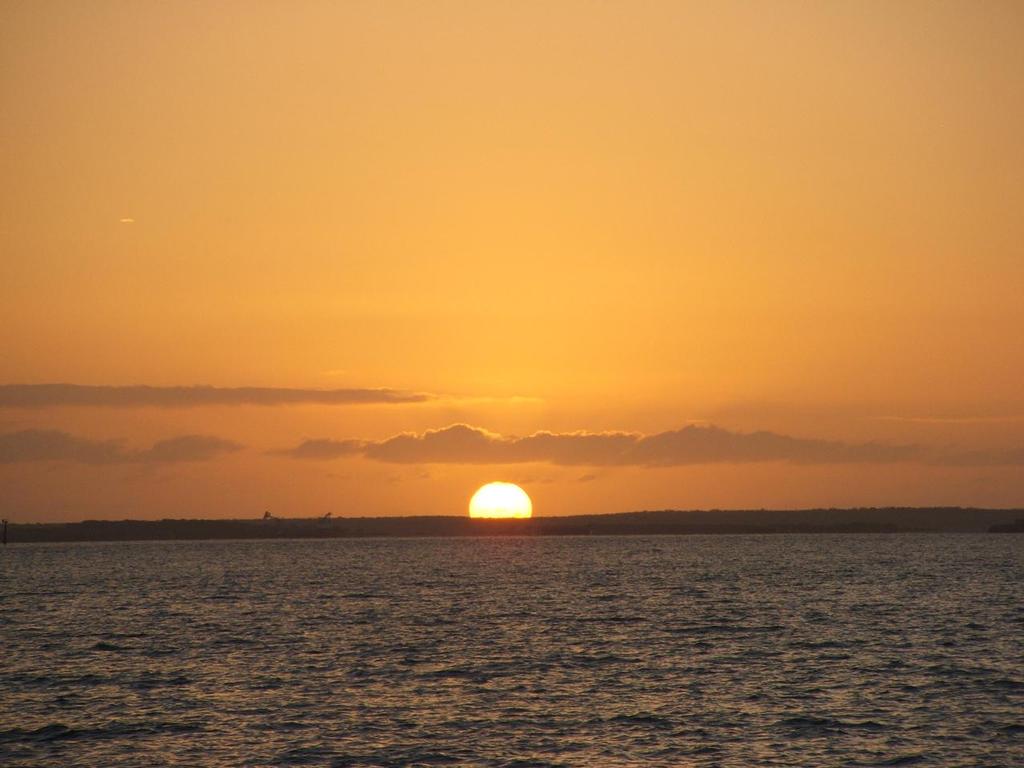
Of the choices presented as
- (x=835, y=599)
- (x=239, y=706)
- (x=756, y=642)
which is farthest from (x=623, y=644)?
(x=835, y=599)

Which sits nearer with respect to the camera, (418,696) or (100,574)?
(418,696)

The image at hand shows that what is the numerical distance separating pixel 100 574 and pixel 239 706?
130m

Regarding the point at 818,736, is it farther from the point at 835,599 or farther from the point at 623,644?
the point at 835,599

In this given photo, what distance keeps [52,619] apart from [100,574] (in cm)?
8349

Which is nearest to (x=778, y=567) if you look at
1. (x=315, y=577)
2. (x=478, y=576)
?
(x=478, y=576)

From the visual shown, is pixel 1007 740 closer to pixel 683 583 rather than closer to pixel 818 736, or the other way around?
pixel 818 736

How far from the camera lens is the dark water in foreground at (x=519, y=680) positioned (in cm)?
4144

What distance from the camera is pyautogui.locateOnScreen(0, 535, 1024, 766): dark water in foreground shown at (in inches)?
1631

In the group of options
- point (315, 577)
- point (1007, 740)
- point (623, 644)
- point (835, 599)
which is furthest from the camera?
point (315, 577)

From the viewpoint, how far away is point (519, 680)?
2196 inches

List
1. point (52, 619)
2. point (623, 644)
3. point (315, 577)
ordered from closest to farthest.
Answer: point (623, 644)
point (52, 619)
point (315, 577)

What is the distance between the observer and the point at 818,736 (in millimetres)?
42875

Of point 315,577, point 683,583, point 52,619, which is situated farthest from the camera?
point 315,577

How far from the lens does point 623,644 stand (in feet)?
230
